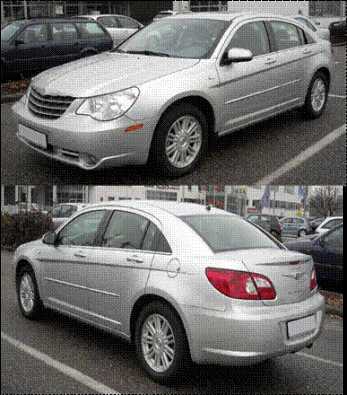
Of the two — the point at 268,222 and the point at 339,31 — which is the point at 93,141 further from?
the point at 339,31

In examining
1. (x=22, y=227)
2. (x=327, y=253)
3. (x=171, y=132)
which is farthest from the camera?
(x=171, y=132)

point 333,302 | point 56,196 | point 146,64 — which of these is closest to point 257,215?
point 333,302

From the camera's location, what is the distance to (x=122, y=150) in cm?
234

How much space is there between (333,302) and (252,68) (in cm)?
127

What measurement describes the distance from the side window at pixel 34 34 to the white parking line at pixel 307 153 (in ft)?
3.77

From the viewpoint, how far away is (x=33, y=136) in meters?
2.48

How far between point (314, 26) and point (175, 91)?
793 millimetres

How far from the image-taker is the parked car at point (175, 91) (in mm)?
2326

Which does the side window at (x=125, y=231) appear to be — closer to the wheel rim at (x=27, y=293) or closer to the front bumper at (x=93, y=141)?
the front bumper at (x=93, y=141)

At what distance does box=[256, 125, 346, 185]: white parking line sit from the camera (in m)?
2.31

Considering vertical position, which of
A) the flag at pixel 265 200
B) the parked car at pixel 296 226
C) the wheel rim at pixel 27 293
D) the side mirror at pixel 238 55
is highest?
the side mirror at pixel 238 55

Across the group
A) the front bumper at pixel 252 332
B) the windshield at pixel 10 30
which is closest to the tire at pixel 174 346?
the front bumper at pixel 252 332

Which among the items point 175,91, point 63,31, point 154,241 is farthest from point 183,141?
point 63,31

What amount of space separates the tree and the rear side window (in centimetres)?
104
